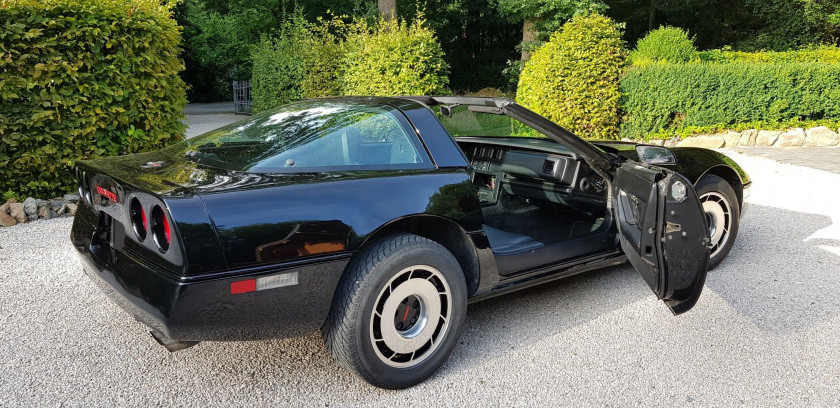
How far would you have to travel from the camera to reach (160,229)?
2324 millimetres

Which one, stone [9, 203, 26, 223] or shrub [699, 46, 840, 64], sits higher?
shrub [699, 46, 840, 64]

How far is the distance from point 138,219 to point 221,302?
0.53 metres

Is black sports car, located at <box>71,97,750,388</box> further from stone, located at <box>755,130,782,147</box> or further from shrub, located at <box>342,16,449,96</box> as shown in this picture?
stone, located at <box>755,130,782,147</box>

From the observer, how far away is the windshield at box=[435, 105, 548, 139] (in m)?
3.33

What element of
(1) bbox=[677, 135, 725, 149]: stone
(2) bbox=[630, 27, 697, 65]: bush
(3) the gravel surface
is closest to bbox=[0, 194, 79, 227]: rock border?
(3) the gravel surface

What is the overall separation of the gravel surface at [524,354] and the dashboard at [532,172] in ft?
2.13

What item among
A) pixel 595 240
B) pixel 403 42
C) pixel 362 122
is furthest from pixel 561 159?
pixel 403 42

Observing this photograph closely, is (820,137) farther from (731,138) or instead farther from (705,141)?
(705,141)

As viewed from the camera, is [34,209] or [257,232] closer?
[257,232]

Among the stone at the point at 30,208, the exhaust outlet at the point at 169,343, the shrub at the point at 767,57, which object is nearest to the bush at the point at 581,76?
the shrub at the point at 767,57

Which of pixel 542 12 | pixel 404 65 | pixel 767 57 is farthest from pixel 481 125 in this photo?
pixel 542 12

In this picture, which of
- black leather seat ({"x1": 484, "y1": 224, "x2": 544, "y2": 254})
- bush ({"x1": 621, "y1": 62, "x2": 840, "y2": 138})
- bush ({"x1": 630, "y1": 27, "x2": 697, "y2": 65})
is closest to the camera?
black leather seat ({"x1": 484, "y1": 224, "x2": 544, "y2": 254})

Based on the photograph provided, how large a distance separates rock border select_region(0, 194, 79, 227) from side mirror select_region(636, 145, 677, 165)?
16.1ft

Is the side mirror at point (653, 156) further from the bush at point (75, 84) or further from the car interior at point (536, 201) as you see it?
the bush at point (75, 84)
